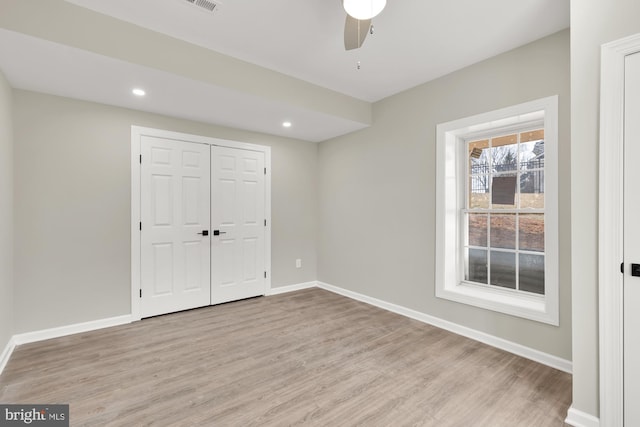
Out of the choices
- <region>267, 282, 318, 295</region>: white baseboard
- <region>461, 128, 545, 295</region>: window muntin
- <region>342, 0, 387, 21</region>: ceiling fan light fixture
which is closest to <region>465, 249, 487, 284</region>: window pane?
<region>461, 128, 545, 295</region>: window muntin

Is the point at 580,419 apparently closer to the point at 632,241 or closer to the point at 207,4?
the point at 632,241

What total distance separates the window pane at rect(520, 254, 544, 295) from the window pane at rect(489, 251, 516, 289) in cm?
8

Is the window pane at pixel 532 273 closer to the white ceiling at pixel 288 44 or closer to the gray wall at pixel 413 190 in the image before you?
the gray wall at pixel 413 190

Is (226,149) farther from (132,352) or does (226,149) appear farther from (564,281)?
(564,281)

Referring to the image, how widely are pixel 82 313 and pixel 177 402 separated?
6.36ft

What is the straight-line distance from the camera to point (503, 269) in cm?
304

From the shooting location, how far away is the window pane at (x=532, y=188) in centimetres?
279

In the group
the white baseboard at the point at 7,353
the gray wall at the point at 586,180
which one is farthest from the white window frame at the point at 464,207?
the white baseboard at the point at 7,353

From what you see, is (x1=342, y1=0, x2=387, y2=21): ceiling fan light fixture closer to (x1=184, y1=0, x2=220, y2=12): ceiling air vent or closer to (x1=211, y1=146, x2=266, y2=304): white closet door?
(x1=184, y1=0, x2=220, y2=12): ceiling air vent

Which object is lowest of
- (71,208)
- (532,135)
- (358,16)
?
(71,208)

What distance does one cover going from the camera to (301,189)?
4.85 metres

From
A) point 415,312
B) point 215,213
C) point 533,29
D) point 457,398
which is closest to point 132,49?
point 215,213

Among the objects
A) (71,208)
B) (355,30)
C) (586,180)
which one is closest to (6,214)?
(71,208)

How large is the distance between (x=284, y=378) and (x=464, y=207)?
2577mm
